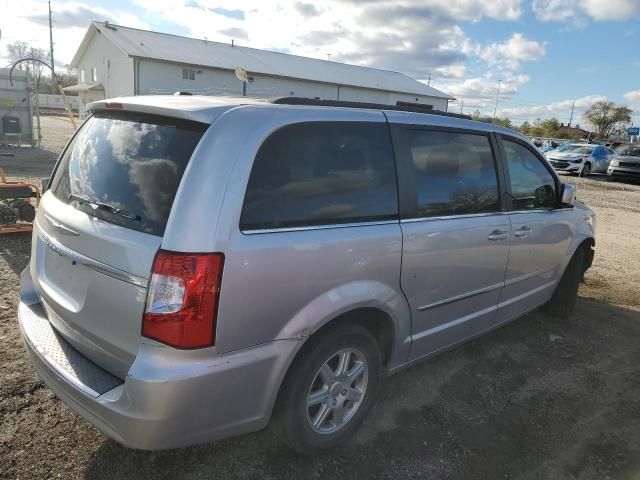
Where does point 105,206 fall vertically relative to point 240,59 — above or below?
below

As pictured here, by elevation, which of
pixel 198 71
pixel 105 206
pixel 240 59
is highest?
pixel 240 59

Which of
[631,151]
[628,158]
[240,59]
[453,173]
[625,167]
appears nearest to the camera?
[453,173]

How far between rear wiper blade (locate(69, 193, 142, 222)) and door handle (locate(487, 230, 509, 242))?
2.30 metres

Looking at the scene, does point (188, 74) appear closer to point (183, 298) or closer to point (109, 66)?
point (109, 66)

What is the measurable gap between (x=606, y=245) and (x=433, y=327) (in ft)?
22.7

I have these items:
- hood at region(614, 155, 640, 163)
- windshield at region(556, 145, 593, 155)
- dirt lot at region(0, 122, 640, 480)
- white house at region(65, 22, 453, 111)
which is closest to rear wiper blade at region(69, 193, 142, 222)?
dirt lot at region(0, 122, 640, 480)

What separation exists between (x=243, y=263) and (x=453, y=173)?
5.78 ft

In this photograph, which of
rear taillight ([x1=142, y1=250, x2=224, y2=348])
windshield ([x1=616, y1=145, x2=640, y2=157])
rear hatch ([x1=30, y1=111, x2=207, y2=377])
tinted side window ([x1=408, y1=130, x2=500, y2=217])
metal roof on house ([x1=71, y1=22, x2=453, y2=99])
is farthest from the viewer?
metal roof on house ([x1=71, y1=22, x2=453, y2=99])

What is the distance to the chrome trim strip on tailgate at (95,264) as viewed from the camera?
2041mm

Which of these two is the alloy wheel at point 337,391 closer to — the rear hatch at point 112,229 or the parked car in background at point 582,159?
the rear hatch at point 112,229

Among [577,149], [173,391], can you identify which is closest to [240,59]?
[577,149]

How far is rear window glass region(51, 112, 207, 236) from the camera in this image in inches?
83.8

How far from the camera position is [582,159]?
23.5 m

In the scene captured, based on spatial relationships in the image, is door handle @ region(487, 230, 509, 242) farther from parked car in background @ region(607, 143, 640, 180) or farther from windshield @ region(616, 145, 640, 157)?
windshield @ region(616, 145, 640, 157)
